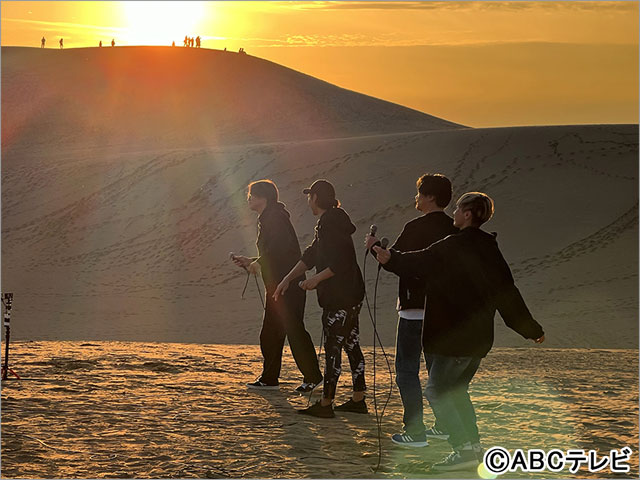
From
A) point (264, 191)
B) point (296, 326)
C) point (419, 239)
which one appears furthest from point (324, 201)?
point (296, 326)

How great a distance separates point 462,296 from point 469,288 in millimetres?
62

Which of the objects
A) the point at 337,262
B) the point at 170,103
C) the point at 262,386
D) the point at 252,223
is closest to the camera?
the point at 337,262

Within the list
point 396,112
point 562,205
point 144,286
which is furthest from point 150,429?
point 396,112

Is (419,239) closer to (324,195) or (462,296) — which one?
(462,296)

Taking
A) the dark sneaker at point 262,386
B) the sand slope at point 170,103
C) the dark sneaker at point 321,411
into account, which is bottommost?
the dark sneaker at point 321,411

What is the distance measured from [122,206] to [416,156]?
9.92 metres

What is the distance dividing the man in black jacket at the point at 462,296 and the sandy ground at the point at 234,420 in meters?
0.63

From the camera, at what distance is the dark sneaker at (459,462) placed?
6.34 m

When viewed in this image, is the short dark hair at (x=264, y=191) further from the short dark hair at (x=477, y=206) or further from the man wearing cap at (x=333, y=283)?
the short dark hair at (x=477, y=206)

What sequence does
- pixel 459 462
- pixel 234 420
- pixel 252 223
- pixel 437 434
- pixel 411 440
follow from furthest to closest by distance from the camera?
pixel 252 223 → pixel 234 420 → pixel 437 434 → pixel 411 440 → pixel 459 462

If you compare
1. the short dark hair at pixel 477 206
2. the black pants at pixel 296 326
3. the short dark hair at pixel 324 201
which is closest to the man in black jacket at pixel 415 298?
the short dark hair at pixel 477 206

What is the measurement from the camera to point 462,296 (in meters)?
6.22

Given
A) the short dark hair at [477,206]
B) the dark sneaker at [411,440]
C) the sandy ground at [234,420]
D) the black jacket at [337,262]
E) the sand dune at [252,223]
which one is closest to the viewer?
the short dark hair at [477,206]

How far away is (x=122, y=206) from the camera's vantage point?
35312 millimetres
